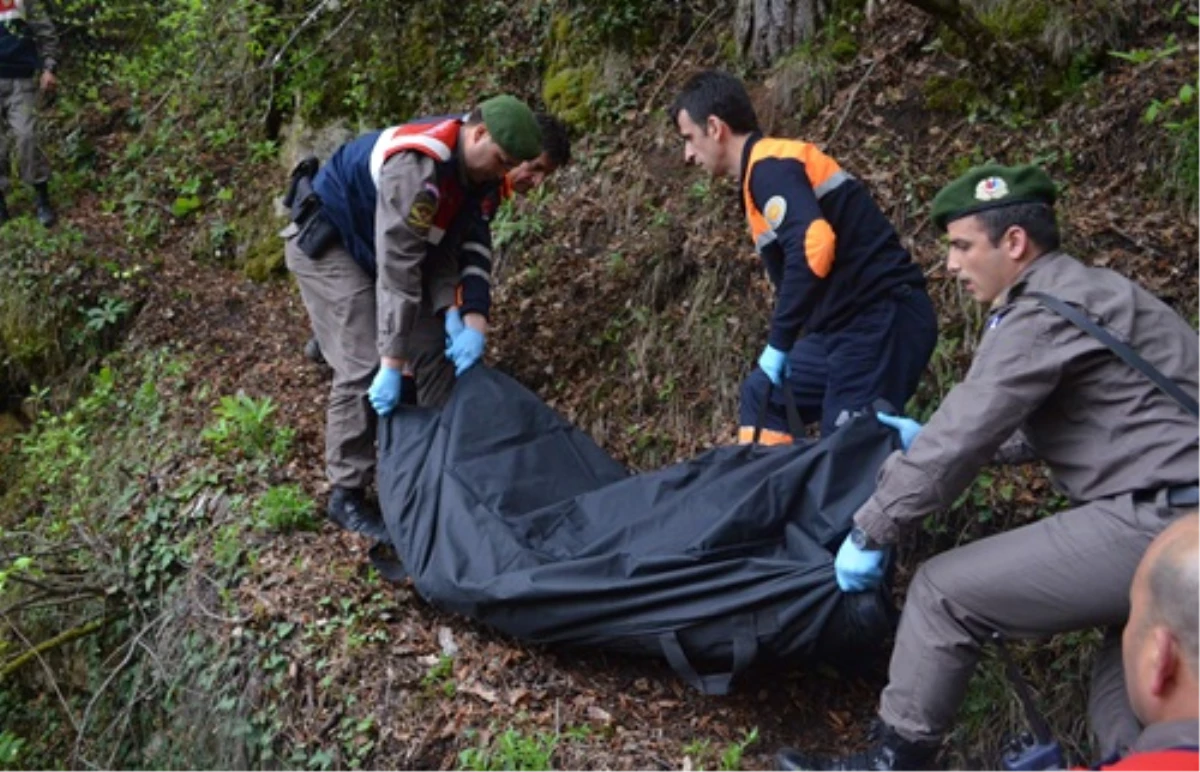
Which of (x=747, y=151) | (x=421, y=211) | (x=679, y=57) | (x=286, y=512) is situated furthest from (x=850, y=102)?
(x=286, y=512)

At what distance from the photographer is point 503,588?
3.62 meters

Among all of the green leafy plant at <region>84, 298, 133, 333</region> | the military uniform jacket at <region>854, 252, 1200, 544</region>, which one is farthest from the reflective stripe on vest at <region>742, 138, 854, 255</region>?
the green leafy plant at <region>84, 298, 133, 333</region>

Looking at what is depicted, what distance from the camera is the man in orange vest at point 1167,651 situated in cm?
169

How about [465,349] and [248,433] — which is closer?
[465,349]

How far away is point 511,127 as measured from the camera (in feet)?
13.5

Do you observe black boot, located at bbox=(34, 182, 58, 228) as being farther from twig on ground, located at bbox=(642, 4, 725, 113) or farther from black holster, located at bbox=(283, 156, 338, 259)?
twig on ground, located at bbox=(642, 4, 725, 113)

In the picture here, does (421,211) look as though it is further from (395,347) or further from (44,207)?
(44,207)

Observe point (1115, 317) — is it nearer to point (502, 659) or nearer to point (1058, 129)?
point (502, 659)

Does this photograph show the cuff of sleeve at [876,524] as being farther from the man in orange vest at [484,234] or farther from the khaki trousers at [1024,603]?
the man in orange vest at [484,234]

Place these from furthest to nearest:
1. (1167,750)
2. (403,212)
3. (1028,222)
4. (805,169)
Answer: (403,212) < (805,169) < (1028,222) < (1167,750)

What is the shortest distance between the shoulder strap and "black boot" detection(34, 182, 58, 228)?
22.9 feet

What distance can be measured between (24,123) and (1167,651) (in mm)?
7978

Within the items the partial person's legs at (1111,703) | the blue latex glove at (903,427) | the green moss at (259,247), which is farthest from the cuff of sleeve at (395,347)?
the green moss at (259,247)

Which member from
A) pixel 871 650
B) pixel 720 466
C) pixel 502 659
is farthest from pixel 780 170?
pixel 502 659
